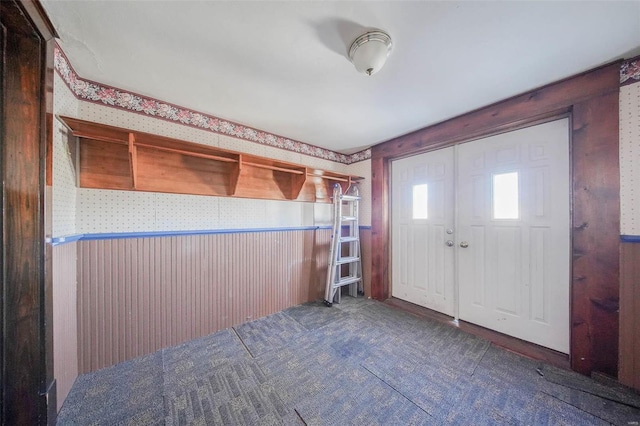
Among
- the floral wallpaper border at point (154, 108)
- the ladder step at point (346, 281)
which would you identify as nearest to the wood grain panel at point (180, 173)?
the floral wallpaper border at point (154, 108)

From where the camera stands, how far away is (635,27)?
3.93 feet

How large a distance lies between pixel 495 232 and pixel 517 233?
0.16 m

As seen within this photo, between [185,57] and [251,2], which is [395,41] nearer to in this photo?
[251,2]

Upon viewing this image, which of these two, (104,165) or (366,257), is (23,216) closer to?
(104,165)

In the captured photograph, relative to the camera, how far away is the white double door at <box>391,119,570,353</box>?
1826 mm

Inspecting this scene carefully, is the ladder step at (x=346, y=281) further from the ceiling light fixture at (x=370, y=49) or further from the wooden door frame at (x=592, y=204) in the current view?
the ceiling light fixture at (x=370, y=49)

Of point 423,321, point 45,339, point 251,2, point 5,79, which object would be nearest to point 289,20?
point 251,2

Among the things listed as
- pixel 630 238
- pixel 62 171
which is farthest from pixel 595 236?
pixel 62 171

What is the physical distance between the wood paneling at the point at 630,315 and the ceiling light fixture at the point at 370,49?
2072 millimetres

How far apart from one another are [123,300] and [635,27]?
3.83m

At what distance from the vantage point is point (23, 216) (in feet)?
3.42

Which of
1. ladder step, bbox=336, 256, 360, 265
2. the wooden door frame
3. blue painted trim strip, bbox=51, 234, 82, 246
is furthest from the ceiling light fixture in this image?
ladder step, bbox=336, 256, 360, 265

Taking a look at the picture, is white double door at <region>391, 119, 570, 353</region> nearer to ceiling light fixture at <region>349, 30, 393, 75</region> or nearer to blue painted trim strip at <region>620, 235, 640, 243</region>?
blue painted trim strip at <region>620, 235, 640, 243</region>

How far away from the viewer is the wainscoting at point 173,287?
1.65 meters
